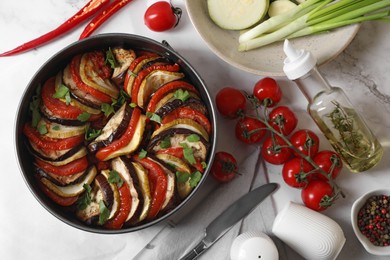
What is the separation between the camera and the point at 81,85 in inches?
78.0

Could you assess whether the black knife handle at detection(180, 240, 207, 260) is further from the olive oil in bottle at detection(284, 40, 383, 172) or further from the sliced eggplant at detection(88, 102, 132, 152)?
the olive oil in bottle at detection(284, 40, 383, 172)

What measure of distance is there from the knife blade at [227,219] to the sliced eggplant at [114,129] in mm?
497

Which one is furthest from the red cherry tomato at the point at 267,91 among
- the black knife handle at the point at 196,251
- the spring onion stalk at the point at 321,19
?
the black knife handle at the point at 196,251

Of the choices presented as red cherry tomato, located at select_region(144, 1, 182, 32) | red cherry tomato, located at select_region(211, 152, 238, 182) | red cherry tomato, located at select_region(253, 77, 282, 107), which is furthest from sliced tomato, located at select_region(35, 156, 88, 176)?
red cherry tomato, located at select_region(253, 77, 282, 107)

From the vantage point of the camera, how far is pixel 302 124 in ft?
7.29

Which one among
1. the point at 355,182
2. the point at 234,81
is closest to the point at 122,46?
the point at 234,81

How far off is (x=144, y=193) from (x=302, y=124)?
2.31 ft

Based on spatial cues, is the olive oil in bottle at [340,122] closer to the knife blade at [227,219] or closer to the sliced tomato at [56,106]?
the knife blade at [227,219]

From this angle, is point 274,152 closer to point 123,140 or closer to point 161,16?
point 123,140

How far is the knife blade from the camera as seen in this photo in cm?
209

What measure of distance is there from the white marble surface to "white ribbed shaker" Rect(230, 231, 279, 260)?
0.11 meters

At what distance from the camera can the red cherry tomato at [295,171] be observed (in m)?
2.09

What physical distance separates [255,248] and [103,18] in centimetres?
107

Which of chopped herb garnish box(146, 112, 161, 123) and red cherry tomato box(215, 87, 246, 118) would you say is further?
red cherry tomato box(215, 87, 246, 118)
